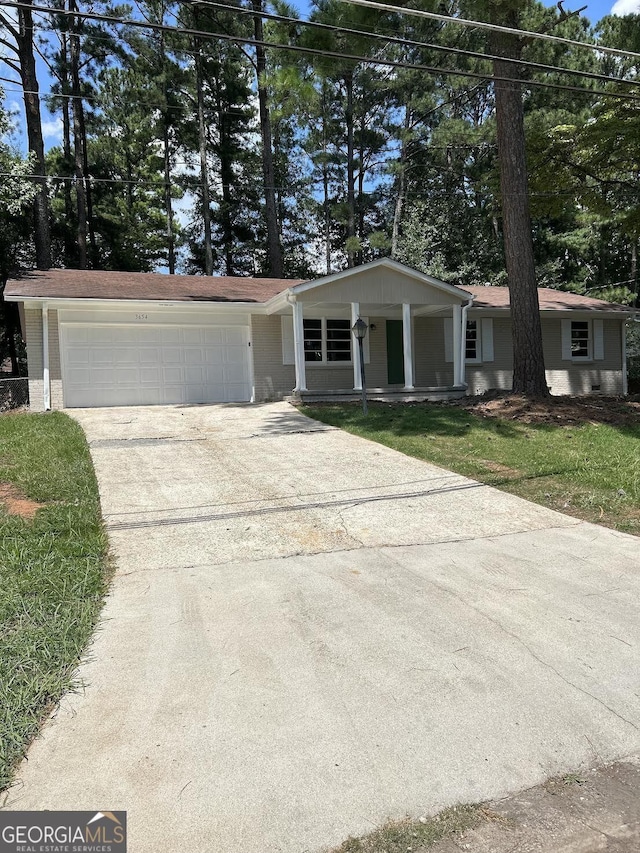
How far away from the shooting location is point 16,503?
589 centimetres

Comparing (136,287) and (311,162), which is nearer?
(136,287)

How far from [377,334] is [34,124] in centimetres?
1560

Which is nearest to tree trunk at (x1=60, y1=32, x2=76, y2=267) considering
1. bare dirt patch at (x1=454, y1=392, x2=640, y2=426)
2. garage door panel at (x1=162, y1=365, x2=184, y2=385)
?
garage door panel at (x1=162, y1=365, x2=184, y2=385)

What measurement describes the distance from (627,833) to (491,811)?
1.56 ft

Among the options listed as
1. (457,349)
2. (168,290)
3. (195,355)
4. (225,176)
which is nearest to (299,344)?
(195,355)

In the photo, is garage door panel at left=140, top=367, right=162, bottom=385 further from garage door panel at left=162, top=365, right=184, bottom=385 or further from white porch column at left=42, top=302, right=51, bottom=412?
white porch column at left=42, top=302, right=51, bottom=412

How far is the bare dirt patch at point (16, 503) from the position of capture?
220 inches

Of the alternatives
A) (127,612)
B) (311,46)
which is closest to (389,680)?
(127,612)

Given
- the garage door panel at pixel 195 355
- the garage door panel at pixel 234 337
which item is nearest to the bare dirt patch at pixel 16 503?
the garage door panel at pixel 195 355

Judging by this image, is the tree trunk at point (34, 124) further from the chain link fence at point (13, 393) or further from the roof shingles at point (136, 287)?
the chain link fence at point (13, 393)

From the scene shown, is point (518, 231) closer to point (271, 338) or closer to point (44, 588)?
point (271, 338)

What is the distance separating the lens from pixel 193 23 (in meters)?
24.2

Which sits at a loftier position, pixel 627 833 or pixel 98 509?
pixel 98 509

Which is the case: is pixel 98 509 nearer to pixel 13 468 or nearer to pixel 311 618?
pixel 13 468
